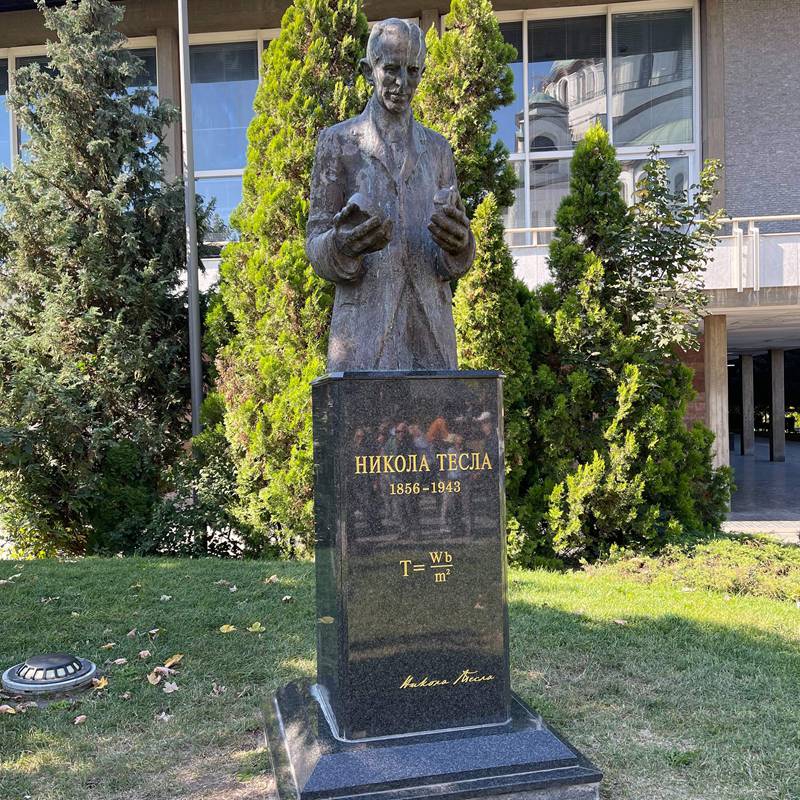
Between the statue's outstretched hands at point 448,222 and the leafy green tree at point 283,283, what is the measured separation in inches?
184

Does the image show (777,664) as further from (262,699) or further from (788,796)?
(262,699)

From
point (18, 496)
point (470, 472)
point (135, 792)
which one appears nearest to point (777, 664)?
point (470, 472)

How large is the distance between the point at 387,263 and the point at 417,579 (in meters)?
1.41

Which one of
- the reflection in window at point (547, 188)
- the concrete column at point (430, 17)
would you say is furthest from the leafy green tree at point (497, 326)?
the concrete column at point (430, 17)

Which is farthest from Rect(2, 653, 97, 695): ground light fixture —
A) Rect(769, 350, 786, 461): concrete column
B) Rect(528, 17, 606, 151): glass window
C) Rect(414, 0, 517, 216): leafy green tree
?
Rect(769, 350, 786, 461): concrete column

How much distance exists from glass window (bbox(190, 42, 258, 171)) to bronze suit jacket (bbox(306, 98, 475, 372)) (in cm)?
1169

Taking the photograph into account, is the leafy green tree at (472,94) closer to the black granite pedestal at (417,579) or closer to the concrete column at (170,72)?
the black granite pedestal at (417,579)

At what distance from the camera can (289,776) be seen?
122 inches

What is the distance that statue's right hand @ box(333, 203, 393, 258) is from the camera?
312 cm

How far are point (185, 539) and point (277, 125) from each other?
188 inches

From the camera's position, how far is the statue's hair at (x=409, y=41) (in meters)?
3.28

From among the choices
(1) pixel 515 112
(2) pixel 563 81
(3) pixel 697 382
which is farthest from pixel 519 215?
(3) pixel 697 382

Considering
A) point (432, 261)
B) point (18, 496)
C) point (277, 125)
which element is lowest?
point (18, 496)

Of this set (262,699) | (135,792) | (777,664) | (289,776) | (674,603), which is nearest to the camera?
(289,776)
